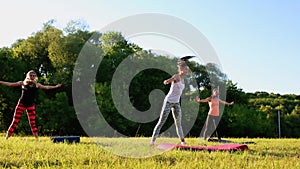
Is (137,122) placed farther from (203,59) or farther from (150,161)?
(150,161)

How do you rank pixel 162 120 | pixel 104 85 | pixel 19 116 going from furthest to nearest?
pixel 104 85, pixel 19 116, pixel 162 120

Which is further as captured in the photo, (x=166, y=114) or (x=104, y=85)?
(x=104, y=85)

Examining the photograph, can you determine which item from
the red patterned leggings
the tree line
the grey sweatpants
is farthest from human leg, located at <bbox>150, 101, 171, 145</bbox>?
the tree line

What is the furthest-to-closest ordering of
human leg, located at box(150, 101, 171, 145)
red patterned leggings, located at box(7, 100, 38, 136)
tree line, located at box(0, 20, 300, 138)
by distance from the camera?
tree line, located at box(0, 20, 300, 138), red patterned leggings, located at box(7, 100, 38, 136), human leg, located at box(150, 101, 171, 145)

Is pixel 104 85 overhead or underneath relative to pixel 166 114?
overhead

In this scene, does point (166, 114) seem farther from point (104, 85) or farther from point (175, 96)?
point (104, 85)

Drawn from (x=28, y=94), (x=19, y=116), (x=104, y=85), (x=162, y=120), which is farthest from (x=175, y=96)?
(x=104, y=85)

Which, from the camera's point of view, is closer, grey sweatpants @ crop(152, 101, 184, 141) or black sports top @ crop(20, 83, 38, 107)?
grey sweatpants @ crop(152, 101, 184, 141)

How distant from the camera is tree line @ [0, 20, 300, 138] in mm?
38188

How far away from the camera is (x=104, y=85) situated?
4019 centimetres

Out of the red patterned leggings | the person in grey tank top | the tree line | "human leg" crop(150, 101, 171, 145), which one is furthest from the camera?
the tree line

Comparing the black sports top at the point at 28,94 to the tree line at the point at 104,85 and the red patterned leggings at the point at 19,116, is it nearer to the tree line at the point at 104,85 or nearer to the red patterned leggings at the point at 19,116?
the red patterned leggings at the point at 19,116

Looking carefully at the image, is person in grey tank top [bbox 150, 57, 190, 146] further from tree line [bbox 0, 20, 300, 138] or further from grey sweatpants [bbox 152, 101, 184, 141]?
tree line [bbox 0, 20, 300, 138]

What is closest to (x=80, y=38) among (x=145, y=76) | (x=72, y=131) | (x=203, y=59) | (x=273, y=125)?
(x=145, y=76)
